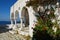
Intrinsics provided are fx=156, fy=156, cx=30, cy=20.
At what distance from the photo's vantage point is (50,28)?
39.3 ft

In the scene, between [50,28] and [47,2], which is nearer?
[50,28]

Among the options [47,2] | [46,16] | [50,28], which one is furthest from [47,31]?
[47,2]

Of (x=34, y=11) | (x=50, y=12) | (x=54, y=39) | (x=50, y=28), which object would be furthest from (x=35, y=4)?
(x=54, y=39)

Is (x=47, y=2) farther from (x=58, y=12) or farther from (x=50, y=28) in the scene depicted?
(x=50, y=28)

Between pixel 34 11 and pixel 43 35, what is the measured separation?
8.82 ft

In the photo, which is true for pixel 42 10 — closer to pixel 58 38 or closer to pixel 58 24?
pixel 58 24

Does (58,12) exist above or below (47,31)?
above

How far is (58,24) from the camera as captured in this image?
11.9 m

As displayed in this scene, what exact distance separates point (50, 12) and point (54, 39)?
8.44 feet

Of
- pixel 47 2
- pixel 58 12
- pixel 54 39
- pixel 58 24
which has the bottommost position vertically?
pixel 54 39

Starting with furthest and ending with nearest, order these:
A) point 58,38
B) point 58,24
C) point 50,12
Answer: point 50,12 < point 58,24 < point 58,38

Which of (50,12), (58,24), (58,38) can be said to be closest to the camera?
(58,38)

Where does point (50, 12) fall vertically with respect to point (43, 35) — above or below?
above

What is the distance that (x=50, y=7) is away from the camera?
12.9m
